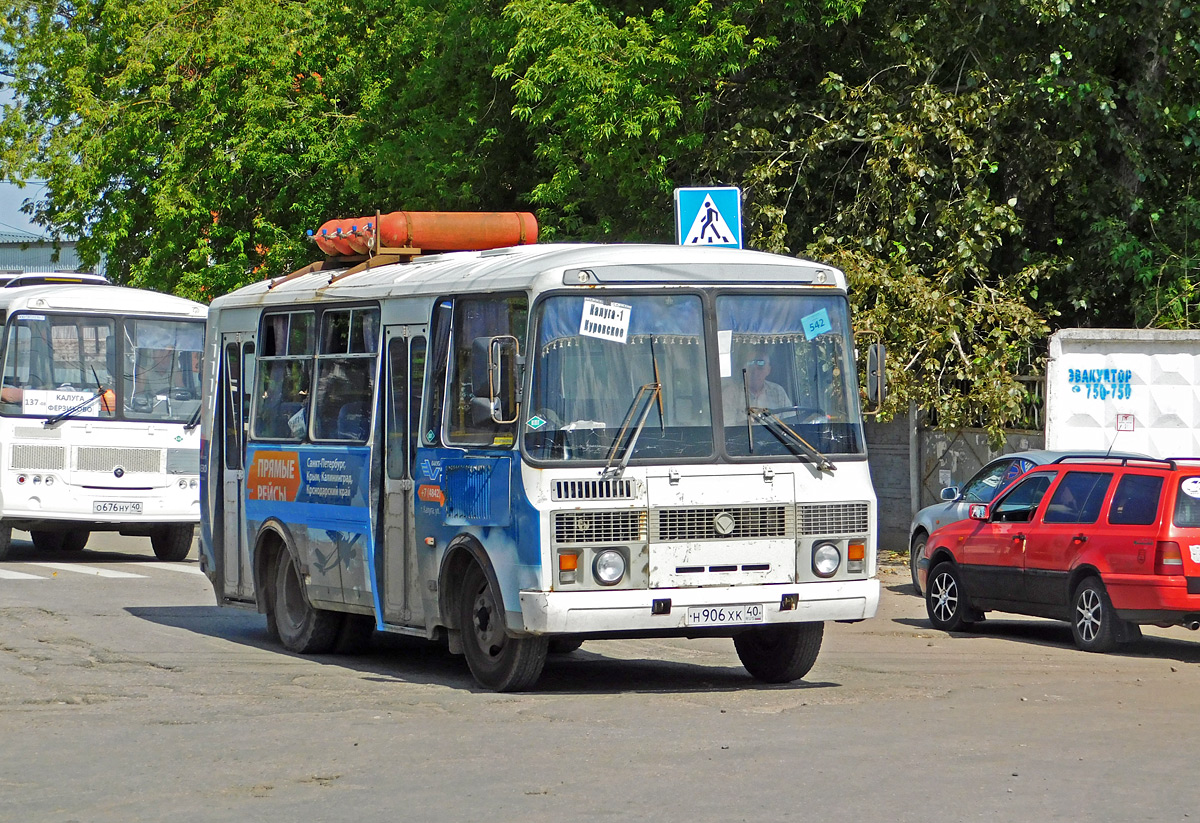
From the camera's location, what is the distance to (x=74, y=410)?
21.5 m

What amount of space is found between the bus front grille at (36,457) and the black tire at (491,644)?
11213 mm

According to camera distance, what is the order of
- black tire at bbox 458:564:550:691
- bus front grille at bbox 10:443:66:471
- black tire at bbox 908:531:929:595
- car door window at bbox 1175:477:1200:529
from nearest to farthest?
1. black tire at bbox 458:564:550:691
2. car door window at bbox 1175:477:1200:529
3. black tire at bbox 908:531:929:595
4. bus front grille at bbox 10:443:66:471

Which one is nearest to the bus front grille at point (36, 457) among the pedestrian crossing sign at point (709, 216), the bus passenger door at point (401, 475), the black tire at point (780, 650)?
the pedestrian crossing sign at point (709, 216)

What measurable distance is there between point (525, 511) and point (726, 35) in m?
14.7

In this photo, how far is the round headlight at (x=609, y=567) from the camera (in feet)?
34.9

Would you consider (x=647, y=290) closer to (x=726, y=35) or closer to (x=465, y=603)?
(x=465, y=603)

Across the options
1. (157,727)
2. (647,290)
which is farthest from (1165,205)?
(157,727)

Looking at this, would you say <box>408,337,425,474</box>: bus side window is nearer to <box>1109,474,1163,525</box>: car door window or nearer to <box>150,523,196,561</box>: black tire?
<box>1109,474,1163,525</box>: car door window

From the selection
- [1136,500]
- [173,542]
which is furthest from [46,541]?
[1136,500]

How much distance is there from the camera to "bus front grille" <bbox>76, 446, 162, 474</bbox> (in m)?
21.5

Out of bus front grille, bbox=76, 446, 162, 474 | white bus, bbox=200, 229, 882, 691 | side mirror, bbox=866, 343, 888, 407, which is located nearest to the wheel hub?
white bus, bbox=200, 229, 882, 691

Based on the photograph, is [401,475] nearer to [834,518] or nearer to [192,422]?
[834,518]

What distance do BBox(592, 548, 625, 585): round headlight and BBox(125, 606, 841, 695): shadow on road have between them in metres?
1.05

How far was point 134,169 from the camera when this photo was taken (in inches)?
1468
